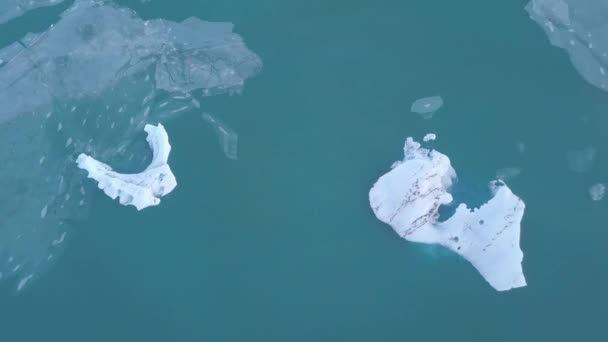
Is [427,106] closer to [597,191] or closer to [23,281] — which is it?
[597,191]

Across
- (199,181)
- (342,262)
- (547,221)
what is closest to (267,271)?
(342,262)

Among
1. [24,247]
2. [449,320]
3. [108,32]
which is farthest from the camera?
[108,32]

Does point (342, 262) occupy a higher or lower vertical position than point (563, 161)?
lower

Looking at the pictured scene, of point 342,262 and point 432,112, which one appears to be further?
point 432,112

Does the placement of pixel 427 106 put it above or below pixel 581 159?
above

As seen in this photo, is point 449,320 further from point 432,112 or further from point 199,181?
point 199,181

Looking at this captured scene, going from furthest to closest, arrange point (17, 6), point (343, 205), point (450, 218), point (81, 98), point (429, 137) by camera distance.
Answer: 1. point (17, 6)
2. point (81, 98)
3. point (429, 137)
4. point (343, 205)
5. point (450, 218)

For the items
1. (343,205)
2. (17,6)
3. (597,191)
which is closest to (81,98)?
(17,6)

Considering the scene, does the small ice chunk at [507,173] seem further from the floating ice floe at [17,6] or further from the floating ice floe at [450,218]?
the floating ice floe at [17,6]

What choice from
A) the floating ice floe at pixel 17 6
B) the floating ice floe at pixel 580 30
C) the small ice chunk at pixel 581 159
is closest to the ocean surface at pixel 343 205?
the small ice chunk at pixel 581 159
